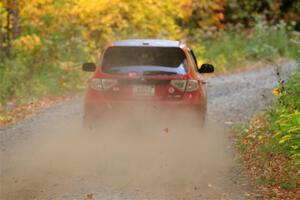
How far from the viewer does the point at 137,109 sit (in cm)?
1038

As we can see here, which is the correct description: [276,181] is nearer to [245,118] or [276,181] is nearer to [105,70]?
[105,70]

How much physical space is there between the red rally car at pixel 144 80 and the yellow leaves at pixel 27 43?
930cm

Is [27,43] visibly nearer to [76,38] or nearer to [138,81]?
[76,38]

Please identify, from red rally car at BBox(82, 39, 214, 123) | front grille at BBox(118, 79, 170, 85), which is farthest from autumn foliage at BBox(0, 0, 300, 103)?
front grille at BBox(118, 79, 170, 85)

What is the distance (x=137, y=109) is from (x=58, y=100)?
7508 mm

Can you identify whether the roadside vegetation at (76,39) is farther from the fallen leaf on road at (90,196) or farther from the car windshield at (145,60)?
the fallen leaf on road at (90,196)

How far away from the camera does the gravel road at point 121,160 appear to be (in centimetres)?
810

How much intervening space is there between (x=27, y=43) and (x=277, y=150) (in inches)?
451

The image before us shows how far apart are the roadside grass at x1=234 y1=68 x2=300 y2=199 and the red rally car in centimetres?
114

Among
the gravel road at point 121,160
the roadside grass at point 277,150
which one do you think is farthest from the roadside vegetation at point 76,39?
the roadside grass at point 277,150

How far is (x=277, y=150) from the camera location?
9.92m

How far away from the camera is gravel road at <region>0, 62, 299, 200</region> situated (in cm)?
810

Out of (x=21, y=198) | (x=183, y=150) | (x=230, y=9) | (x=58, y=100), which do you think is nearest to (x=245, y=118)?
(x=183, y=150)

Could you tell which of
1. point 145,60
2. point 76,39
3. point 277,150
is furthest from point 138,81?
point 76,39
